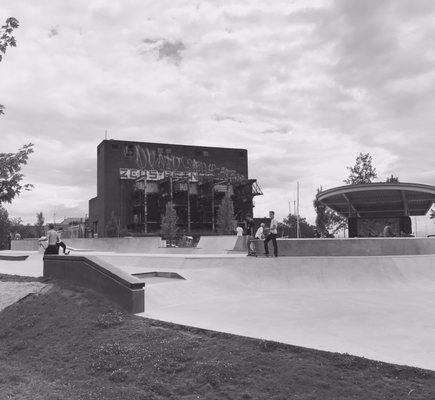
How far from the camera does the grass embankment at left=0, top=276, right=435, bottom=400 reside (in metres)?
5.40

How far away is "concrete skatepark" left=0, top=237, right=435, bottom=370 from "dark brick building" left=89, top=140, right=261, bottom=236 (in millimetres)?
55524

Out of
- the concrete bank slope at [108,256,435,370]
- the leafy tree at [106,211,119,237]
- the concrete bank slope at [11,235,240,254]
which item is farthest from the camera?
the leafy tree at [106,211,119,237]

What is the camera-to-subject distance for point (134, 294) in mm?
9547

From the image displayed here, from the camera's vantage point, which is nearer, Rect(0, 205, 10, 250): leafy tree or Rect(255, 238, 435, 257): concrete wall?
Rect(255, 238, 435, 257): concrete wall

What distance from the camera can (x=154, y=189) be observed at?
75.9 meters

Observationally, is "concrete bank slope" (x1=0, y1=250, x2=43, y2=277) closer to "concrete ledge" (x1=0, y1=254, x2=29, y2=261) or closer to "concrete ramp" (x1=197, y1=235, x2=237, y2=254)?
"concrete ledge" (x1=0, y1=254, x2=29, y2=261)

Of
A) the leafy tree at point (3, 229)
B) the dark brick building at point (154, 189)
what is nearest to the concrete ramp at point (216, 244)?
the dark brick building at point (154, 189)

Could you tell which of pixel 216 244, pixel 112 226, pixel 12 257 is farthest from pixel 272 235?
pixel 112 226

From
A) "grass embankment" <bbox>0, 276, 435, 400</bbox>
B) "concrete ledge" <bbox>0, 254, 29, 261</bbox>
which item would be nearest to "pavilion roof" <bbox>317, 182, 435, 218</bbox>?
"concrete ledge" <bbox>0, 254, 29, 261</bbox>

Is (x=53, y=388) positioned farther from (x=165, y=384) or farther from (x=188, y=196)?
(x=188, y=196)

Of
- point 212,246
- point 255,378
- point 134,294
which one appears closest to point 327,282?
point 134,294

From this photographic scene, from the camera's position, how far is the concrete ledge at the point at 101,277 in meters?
9.62

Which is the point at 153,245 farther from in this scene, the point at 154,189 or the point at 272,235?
the point at 154,189

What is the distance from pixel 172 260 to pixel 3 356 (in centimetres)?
826
